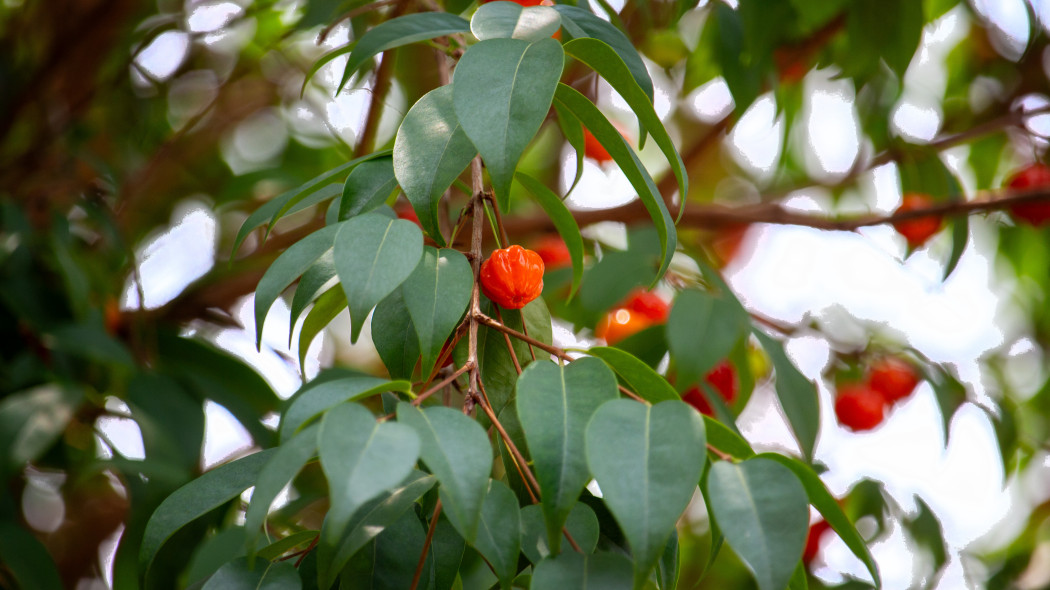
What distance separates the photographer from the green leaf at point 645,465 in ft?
0.87

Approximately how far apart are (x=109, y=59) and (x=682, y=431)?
4.08 feet

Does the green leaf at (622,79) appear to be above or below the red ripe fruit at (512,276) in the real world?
above

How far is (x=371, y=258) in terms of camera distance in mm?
317

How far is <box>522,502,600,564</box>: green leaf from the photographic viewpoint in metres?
0.34

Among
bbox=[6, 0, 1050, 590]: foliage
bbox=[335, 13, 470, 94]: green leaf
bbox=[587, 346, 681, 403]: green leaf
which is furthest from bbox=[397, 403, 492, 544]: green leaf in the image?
bbox=[335, 13, 470, 94]: green leaf

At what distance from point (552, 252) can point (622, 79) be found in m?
0.75

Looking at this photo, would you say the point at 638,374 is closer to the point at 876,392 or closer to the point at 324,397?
the point at 324,397

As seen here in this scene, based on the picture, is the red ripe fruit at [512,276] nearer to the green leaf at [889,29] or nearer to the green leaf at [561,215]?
the green leaf at [561,215]

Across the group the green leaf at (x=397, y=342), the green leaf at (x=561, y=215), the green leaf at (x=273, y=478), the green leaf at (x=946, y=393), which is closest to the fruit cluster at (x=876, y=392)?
the green leaf at (x=946, y=393)

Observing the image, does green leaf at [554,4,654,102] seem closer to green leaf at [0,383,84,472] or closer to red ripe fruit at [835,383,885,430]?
green leaf at [0,383,84,472]

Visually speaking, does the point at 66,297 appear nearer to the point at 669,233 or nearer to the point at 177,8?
the point at 177,8

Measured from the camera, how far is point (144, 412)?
0.82 metres

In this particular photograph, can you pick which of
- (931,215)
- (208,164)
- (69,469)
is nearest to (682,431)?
(931,215)

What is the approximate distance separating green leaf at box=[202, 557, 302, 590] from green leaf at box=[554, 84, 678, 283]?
205 mm
